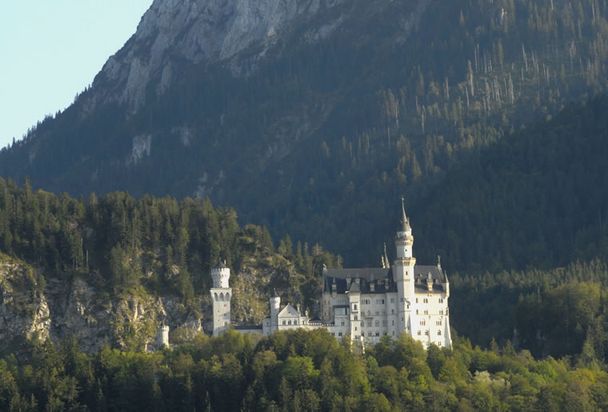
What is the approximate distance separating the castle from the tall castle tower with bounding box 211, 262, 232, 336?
13 cm

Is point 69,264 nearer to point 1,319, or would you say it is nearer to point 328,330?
point 1,319

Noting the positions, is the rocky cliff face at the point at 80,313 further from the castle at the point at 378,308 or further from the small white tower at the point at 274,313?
the small white tower at the point at 274,313

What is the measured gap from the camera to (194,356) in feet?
576

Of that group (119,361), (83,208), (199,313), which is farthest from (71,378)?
(83,208)

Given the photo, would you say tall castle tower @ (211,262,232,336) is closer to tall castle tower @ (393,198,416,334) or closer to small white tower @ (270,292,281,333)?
small white tower @ (270,292,281,333)

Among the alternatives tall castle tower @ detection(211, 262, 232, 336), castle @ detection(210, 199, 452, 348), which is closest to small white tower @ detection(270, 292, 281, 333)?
castle @ detection(210, 199, 452, 348)

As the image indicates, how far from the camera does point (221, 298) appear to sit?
7293 inches

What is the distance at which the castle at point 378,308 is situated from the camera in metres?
180

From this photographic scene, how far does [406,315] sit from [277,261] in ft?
75.2

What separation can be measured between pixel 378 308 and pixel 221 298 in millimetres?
15631

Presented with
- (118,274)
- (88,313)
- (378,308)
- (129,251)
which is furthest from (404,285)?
(88,313)

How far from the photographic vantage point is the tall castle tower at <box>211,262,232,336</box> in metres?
184

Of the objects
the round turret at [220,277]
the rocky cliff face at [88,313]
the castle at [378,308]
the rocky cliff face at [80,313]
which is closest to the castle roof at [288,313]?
the castle at [378,308]

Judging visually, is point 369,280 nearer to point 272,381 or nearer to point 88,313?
point 272,381
